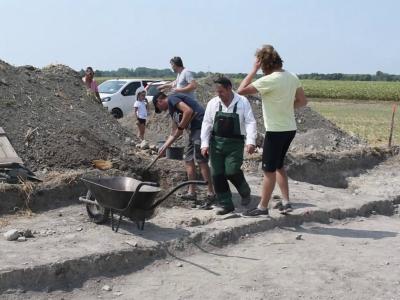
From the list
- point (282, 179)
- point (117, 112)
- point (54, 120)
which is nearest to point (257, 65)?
point (282, 179)

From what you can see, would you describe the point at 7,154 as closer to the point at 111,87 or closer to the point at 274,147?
the point at 274,147

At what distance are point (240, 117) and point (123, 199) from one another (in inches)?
76.5

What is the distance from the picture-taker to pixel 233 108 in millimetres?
7414

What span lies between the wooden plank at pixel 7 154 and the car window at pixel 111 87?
1255 cm

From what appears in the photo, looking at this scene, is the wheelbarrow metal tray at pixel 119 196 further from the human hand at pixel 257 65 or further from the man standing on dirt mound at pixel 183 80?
the man standing on dirt mound at pixel 183 80

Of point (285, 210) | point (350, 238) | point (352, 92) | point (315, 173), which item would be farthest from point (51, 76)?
point (352, 92)

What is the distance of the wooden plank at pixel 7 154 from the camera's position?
27.4 feet

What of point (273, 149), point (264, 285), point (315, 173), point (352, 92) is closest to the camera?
point (264, 285)

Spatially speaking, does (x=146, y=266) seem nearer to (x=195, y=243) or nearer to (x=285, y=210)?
(x=195, y=243)

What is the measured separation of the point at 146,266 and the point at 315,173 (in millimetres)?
6551

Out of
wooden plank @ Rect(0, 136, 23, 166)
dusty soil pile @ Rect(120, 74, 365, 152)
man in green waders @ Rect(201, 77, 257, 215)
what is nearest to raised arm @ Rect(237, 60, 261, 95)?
man in green waders @ Rect(201, 77, 257, 215)

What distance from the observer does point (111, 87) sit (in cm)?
2178

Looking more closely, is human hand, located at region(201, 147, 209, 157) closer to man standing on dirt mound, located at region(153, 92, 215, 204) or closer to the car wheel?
man standing on dirt mound, located at region(153, 92, 215, 204)

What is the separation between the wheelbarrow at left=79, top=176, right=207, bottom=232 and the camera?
6.25 meters
